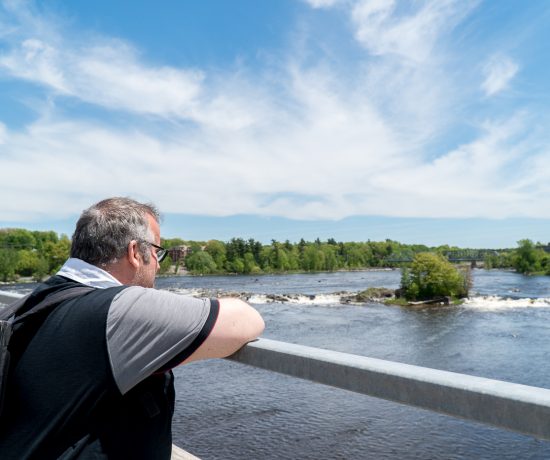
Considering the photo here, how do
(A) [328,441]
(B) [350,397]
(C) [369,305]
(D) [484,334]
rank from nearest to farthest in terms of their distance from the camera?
1. (A) [328,441]
2. (B) [350,397]
3. (D) [484,334]
4. (C) [369,305]

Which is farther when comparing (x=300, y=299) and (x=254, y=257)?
(x=254, y=257)

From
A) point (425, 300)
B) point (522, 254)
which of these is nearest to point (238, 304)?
point (425, 300)

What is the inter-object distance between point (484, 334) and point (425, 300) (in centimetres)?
2375

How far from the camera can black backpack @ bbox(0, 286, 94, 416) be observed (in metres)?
1.45

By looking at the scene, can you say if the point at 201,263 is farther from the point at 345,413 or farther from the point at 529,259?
the point at 345,413

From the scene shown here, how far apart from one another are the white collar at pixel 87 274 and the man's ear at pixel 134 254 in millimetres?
93

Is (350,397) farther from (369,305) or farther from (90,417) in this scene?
(369,305)

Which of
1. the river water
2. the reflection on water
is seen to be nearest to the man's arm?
the river water

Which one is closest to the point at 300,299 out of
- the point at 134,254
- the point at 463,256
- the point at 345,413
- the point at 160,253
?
the point at 345,413

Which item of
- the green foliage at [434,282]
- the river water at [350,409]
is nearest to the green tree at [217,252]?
the green foliage at [434,282]

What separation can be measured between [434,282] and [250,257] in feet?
304

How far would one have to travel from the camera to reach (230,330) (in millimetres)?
1754

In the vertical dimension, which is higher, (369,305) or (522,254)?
(522,254)

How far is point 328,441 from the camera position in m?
14.5
